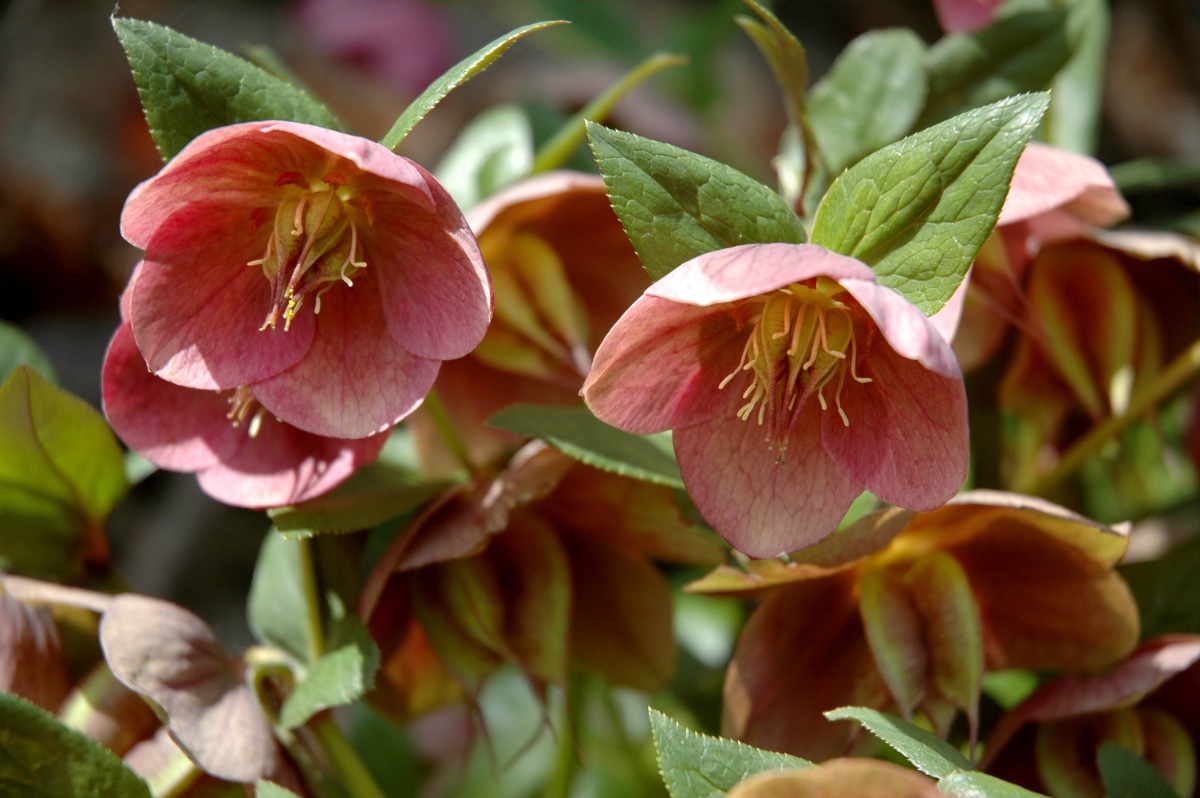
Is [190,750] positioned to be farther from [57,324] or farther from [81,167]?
[81,167]

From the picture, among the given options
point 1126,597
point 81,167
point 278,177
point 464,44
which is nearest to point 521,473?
point 278,177

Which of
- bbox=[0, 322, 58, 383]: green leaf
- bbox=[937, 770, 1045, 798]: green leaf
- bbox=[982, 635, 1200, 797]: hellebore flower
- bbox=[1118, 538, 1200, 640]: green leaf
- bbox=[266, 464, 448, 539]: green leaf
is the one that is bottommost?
bbox=[1118, 538, 1200, 640]: green leaf

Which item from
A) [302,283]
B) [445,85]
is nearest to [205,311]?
[302,283]

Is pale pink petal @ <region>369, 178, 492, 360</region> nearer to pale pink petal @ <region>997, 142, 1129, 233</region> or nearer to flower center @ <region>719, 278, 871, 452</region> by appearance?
flower center @ <region>719, 278, 871, 452</region>

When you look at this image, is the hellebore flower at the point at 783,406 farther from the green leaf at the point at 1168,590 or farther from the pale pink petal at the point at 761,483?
the green leaf at the point at 1168,590

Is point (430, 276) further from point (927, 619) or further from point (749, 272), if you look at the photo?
point (927, 619)

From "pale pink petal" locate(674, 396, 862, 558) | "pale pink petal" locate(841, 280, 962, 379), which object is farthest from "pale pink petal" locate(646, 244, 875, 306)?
"pale pink petal" locate(674, 396, 862, 558)
